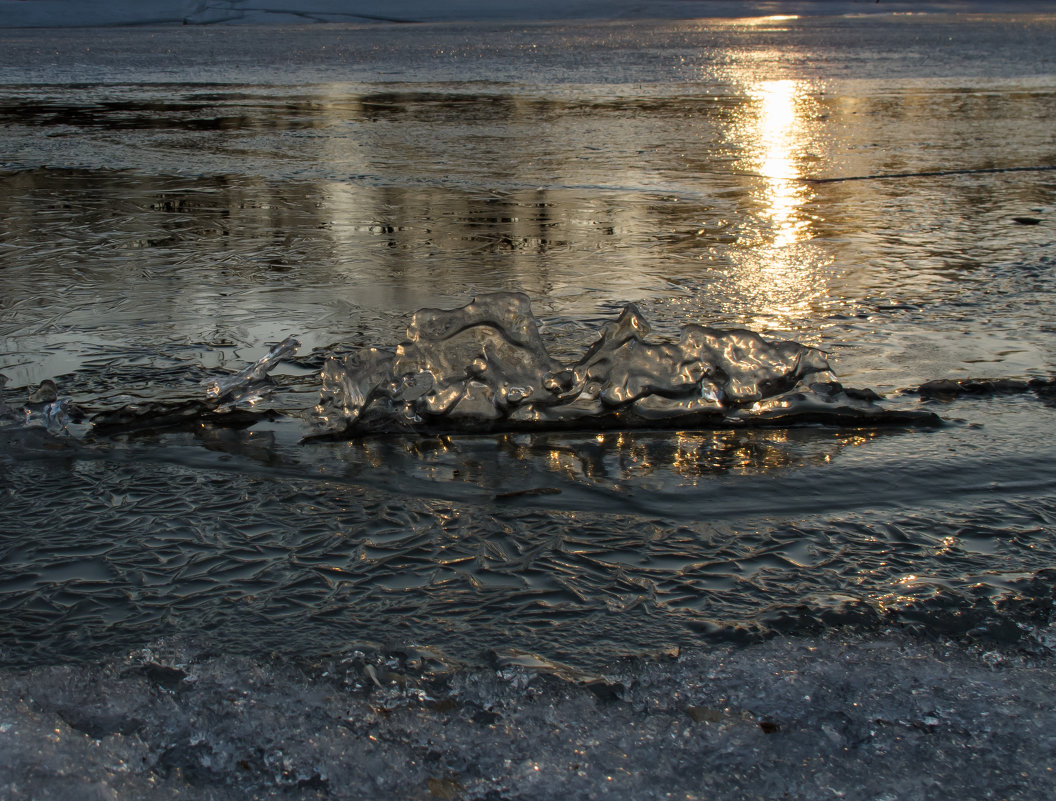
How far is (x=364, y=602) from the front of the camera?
1.68 m

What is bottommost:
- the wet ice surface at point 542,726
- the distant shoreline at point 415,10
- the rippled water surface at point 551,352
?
the wet ice surface at point 542,726

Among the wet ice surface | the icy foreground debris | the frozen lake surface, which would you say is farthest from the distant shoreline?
the wet ice surface

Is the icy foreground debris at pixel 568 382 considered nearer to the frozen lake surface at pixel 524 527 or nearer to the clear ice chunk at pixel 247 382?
the frozen lake surface at pixel 524 527

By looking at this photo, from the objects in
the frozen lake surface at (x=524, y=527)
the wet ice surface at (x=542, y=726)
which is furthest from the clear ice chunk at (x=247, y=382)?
the wet ice surface at (x=542, y=726)

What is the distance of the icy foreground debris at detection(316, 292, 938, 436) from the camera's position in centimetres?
247

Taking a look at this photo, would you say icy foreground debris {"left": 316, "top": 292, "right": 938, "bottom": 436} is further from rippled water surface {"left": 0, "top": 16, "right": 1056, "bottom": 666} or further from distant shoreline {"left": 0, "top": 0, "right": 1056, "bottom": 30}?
distant shoreline {"left": 0, "top": 0, "right": 1056, "bottom": 30}

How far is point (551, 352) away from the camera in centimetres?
288

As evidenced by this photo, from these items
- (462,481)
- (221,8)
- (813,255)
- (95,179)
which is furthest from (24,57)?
(221,8)

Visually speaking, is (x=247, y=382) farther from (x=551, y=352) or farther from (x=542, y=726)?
(x=542, y=726)

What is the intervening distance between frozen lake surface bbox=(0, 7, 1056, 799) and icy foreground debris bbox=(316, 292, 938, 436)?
A: 0.07 metres

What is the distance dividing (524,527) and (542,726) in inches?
23.3

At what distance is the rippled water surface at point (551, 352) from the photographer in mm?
1698

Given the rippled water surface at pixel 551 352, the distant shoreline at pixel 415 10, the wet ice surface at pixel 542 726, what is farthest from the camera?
the distant shoreline at pixel 415 10

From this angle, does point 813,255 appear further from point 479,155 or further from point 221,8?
point 221,8
